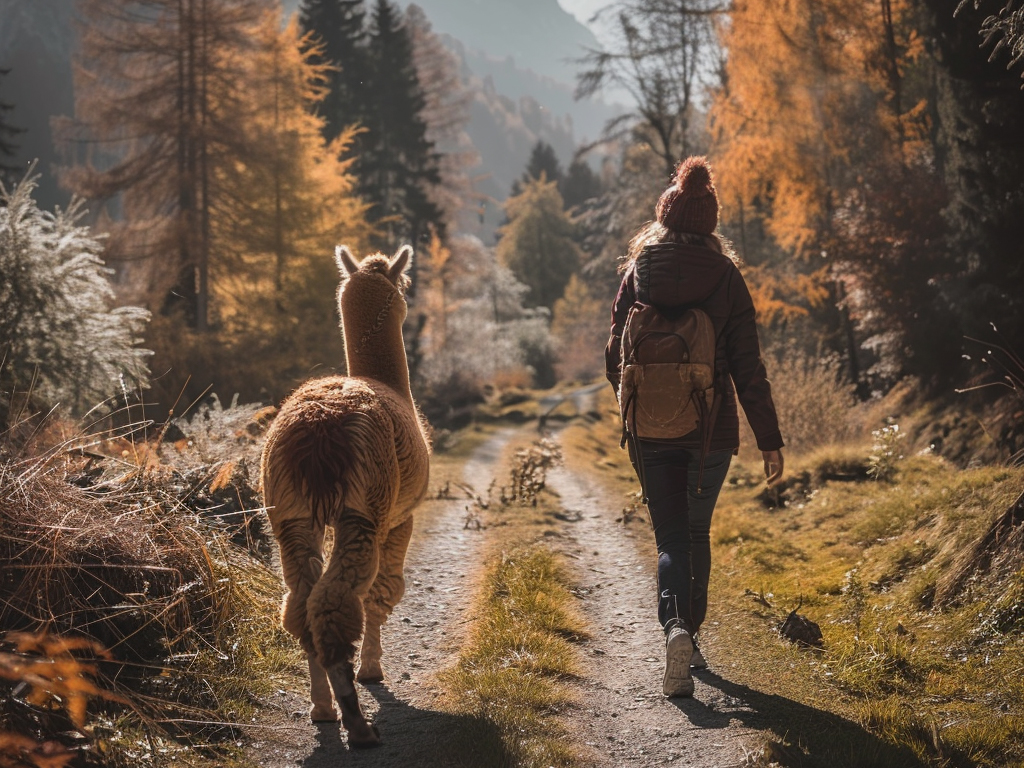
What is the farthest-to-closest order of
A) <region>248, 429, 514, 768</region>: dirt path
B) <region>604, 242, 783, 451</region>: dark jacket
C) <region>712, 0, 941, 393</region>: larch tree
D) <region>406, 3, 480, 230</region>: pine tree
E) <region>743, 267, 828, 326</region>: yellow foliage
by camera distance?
1. <region>406, 3, 480, 230</region>: pine tree
2. <region>743, 267, 828, 326</region>: yellow foliage
3. <region>712, 0, 941, 393</region>: larch tree
4. <region>604, 242, 783, 451</region>: dark jacket
5. <region>248, 429, 514, 768</region>: dirt path

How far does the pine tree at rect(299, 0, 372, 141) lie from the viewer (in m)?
30.1

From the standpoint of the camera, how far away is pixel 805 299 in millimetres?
21391

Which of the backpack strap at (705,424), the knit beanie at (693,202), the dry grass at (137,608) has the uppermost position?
the knit beanie at (693,202)

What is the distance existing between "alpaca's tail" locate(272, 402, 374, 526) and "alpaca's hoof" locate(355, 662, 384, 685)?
1.21 metres

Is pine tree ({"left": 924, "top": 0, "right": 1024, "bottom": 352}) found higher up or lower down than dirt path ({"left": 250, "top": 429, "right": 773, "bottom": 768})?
higher up

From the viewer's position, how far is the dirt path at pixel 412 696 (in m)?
3.68

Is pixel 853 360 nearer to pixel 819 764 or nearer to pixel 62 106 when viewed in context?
pixel 819 764

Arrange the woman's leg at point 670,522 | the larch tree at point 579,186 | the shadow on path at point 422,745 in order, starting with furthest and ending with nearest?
1. the larch tree at point 579,186
2. the woman's leg at point 670,522
3. the shadow on path at point 422,745

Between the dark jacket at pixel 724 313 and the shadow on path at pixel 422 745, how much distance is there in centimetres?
175

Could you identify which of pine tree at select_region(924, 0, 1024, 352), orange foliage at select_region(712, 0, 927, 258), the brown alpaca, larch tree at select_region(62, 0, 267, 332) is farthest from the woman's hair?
larch tree at select_region(62, 0, 267, 332)

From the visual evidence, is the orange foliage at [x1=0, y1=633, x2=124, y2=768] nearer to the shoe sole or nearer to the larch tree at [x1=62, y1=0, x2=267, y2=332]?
the shoe sole

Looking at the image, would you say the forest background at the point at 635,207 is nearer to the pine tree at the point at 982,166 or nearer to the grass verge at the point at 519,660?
the pine tree at the point at 982,166

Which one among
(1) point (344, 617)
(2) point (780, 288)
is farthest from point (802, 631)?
(2) point (780, 288)

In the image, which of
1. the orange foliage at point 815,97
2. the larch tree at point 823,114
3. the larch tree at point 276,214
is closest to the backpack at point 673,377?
the larch tree at point 823,114
